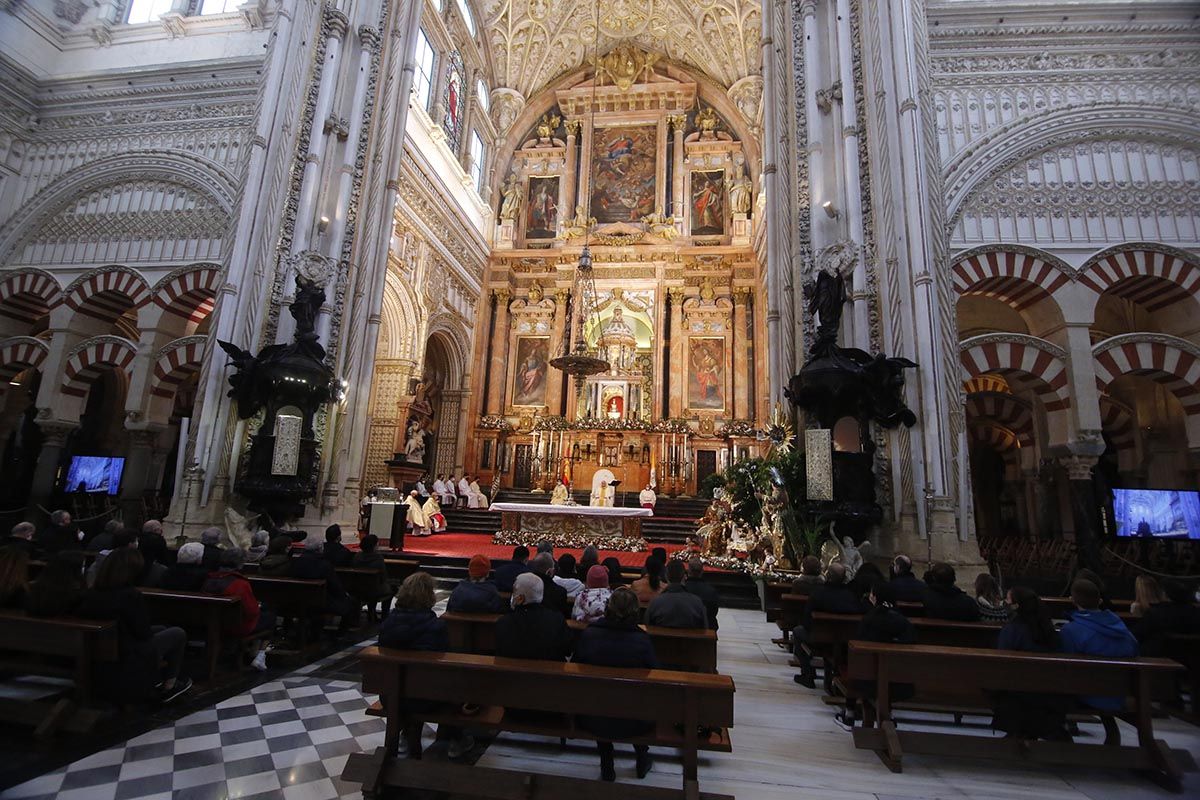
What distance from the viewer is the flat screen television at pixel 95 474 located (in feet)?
45.9

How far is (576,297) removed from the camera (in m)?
17.8

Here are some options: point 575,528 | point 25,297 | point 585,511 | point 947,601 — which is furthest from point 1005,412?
point 25,297

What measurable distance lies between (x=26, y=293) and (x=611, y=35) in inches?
799

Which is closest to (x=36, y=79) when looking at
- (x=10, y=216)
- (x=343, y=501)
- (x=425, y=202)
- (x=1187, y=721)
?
(x=10, y=216)

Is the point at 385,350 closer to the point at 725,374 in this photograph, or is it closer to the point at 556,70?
the point at 725,374

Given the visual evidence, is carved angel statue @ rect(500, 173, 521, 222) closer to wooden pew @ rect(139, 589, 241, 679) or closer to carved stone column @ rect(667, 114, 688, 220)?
carved stone column @ rect(667, 114, 688, 220)

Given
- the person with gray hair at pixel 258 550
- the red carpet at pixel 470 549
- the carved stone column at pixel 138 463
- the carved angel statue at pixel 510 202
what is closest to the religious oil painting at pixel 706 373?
the red carpet at pixel 470 549

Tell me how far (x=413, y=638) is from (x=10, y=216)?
54.4 ft

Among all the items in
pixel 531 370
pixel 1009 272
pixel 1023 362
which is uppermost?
pixel 531 370

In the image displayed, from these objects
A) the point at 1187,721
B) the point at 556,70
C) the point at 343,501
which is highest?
the point at 556,70

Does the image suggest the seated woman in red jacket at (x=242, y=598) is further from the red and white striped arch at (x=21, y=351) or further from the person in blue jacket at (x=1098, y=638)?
the red and white striped arch at (x=21, y=351)

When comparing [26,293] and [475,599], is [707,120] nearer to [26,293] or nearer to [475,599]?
[26,293]

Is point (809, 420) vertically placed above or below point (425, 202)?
below

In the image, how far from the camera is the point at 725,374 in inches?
810
